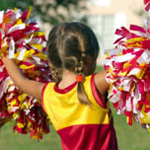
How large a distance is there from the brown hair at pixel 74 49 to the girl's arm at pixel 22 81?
0.20 m

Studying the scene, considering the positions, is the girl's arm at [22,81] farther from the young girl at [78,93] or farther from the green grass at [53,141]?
the green grass at [53,141]

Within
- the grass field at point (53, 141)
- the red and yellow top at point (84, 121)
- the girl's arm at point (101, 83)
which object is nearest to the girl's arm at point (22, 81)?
the red and yellow top at point (84, 121)

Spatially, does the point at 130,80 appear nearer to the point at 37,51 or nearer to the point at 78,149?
the point at 78,149

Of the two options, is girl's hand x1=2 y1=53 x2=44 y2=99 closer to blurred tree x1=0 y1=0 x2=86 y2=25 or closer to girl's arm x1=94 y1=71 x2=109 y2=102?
girl's arm x1=94 y1=71 x2=109 y2=102

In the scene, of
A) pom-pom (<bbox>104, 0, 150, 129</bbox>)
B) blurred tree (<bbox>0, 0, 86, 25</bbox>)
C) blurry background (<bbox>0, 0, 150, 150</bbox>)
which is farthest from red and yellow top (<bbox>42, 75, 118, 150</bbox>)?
blurred tree (<bbox>0, 0, 86, 25</bbox>)

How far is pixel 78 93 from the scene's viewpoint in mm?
2812

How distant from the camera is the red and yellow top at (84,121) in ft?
9.20

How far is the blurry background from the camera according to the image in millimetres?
6980

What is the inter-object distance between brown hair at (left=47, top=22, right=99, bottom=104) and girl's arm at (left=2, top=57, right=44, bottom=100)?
0.20m

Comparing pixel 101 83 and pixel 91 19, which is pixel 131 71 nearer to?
pixel 101 83

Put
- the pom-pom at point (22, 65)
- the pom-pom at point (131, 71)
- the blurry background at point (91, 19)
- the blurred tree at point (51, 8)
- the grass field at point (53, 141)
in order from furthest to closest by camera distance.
→ the blurred tree at point (51, 8), the blurry background at point (91, 19), the grass field at point (53, 141), the pom-pom at point (22, 65), the pom-pom at point (131, 71)

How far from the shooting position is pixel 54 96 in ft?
9.78

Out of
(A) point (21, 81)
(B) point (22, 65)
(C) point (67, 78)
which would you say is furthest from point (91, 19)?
(C) point (67, 78)

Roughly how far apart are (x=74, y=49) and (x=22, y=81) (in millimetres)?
438
